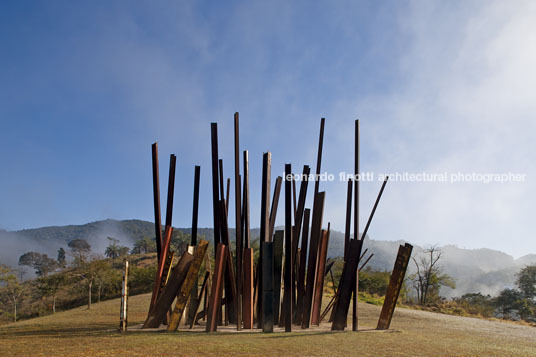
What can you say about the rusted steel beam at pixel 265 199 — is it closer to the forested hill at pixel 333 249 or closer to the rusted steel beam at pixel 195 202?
the rusted steel beam at pixel 195 202

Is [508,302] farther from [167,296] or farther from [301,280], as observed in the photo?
[167,296]

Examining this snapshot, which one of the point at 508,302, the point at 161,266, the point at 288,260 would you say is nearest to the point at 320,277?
the point at 288,260

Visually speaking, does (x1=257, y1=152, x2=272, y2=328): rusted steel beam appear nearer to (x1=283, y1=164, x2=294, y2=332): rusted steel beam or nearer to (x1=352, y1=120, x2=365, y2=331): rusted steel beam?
(x1=283, y1=164, x2=294, y2=332): rusted steel beam

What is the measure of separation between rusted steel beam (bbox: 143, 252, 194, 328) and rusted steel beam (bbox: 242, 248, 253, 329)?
93 centimetres

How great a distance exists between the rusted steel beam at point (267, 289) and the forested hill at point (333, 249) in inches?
3761

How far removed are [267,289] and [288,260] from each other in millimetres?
666

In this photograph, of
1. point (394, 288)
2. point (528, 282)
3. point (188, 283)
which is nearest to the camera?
point (188, 283)

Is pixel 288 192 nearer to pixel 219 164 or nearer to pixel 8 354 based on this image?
pixel 219 164

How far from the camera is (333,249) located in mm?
101250

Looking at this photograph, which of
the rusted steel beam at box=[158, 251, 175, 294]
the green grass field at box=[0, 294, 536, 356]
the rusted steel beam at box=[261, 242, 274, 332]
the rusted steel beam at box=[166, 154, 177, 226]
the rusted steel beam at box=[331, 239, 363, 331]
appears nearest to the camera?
the green grass field at box=[0, 294, 536, 356]

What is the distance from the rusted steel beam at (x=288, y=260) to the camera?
5.95m

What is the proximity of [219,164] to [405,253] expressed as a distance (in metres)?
3.50

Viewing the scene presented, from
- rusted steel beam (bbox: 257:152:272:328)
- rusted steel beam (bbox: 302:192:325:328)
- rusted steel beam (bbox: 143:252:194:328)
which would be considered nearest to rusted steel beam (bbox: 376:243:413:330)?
rusted steel beam (bbox: 302:192:325:328)

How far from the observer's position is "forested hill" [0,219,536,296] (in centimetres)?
10203
